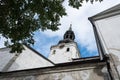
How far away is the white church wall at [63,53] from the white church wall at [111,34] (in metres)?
24.1

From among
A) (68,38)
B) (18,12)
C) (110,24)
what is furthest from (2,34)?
(68,38)

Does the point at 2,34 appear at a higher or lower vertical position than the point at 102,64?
higher

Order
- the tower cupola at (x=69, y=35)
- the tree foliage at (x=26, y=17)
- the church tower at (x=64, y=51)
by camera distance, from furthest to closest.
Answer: the tower cupola at (x=69, y=35), the church tower at (x=64, y=51), the tree foliage at (x=26, y=17)

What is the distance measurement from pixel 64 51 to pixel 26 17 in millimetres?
27330

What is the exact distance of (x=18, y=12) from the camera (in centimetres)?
753

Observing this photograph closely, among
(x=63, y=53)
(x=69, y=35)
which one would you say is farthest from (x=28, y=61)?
(x=69, y=35)

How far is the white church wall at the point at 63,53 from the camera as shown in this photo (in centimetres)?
→ 3303

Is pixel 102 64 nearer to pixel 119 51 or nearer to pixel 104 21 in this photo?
pixel 119 51

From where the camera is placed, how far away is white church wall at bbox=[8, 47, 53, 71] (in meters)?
12.4

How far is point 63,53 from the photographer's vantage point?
34.3 metres

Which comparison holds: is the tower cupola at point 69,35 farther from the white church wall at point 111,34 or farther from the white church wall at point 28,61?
the white church wall at point 111,34

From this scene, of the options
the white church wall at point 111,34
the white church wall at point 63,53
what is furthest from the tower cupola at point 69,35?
the white church wall at point 111,34

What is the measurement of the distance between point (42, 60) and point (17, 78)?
6.39 metres

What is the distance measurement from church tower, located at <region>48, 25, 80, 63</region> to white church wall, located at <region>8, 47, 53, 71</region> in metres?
17.6
